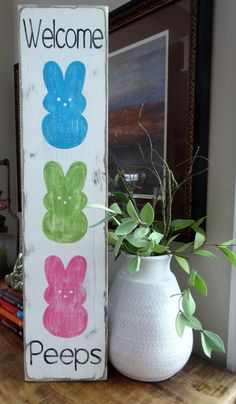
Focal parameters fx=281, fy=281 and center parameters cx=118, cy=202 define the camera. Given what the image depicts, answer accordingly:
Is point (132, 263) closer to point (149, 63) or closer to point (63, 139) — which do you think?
point (63, 139)

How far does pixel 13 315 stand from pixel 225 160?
64cm

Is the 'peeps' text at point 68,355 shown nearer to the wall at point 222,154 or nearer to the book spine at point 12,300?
the book spine at point 12,300

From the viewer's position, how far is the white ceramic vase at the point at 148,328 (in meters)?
0.52

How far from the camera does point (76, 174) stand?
1.80ft

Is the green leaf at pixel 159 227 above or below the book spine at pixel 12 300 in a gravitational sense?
above

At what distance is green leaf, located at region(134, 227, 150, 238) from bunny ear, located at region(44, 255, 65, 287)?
172mm

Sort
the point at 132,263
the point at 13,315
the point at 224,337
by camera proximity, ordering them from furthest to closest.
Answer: the point at 13,315 < the point at 224,337 < the point at 132,263

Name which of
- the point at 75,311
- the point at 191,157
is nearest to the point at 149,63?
the point at 191,157

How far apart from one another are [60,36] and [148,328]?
57 cm

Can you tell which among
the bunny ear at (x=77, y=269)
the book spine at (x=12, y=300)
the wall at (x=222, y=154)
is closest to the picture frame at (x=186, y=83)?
the wall at (x=222, y=154)

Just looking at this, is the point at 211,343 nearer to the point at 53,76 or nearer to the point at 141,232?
the point at 141,232

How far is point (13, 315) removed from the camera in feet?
2.37

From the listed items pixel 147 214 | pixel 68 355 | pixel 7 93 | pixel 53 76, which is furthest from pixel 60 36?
pixel 7 93

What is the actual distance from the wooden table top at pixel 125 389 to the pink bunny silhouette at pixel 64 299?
0.10m
